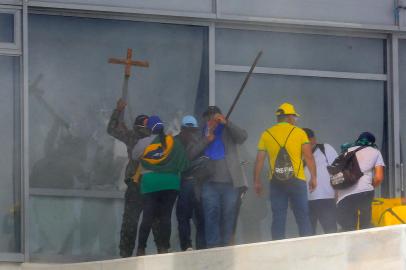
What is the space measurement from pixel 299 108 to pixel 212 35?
4.86 ft

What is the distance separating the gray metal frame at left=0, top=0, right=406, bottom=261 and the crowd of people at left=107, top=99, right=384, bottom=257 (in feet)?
3.66

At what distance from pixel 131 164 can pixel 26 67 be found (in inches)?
68.3

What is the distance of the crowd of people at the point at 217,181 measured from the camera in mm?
14469

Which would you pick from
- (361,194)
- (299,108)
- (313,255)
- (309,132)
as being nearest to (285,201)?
(361,194)

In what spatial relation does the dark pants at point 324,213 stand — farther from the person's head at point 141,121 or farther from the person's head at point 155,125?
the person's head at point 141,121

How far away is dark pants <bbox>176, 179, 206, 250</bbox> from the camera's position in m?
14.7

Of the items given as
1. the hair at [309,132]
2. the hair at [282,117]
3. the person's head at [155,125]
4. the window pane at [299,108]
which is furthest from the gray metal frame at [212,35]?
the hair at [282,117]

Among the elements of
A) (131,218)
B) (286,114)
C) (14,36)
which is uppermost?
(14,36)

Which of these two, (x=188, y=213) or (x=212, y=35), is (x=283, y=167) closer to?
(x=188, y=213)

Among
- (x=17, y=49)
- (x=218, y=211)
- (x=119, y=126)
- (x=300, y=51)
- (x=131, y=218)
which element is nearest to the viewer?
(x=218, y=211)

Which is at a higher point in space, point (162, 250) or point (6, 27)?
point (6, 27)

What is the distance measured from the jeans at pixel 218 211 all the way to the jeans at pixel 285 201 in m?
0.49

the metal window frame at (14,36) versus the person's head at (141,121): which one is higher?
the metal window frame at (14,36)

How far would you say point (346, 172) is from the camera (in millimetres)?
14859
